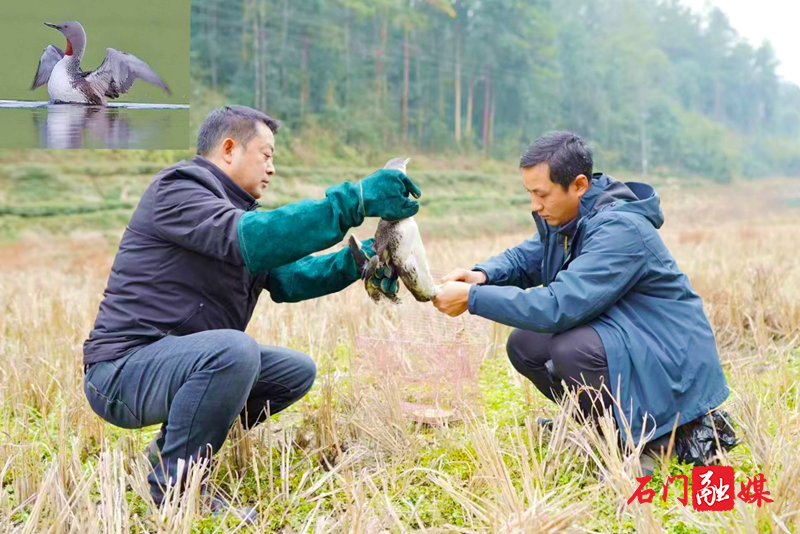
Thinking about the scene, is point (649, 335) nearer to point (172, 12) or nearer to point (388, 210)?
point (388, 210)

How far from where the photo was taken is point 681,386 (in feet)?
8.45

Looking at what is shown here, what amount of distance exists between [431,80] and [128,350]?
23564mm

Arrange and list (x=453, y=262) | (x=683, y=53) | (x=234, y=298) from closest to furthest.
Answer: (x=234, y=298), (x=453, y=262), (x=683, y=53)

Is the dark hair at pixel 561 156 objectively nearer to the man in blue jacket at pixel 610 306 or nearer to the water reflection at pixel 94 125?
the man in blue jacket at pixel 610 306

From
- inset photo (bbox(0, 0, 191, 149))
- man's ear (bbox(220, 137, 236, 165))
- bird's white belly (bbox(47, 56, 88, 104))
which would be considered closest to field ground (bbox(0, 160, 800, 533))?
man's ear (bbox(220, 137, 236, 165))

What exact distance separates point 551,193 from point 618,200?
0.25 meters

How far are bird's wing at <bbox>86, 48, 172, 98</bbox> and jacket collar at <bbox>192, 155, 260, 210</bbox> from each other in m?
1.15

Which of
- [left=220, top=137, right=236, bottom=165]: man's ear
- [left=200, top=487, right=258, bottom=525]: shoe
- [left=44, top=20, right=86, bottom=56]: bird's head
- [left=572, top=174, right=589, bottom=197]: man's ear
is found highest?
[left=44, top=20, right=86, bottom=56]: bird's head

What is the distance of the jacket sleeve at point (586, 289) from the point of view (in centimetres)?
260

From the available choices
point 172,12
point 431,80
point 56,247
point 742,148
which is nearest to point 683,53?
point 742,148

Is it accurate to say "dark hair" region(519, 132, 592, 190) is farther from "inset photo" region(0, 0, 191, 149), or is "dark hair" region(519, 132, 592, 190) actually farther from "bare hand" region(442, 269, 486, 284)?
"inset photo" region(0, 0, 191, 149)

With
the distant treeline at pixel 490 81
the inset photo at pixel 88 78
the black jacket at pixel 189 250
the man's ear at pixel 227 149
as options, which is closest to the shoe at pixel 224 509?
the black jacket at pixel 189 250

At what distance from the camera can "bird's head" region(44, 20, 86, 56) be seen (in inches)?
139

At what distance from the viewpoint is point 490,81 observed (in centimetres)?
2653
